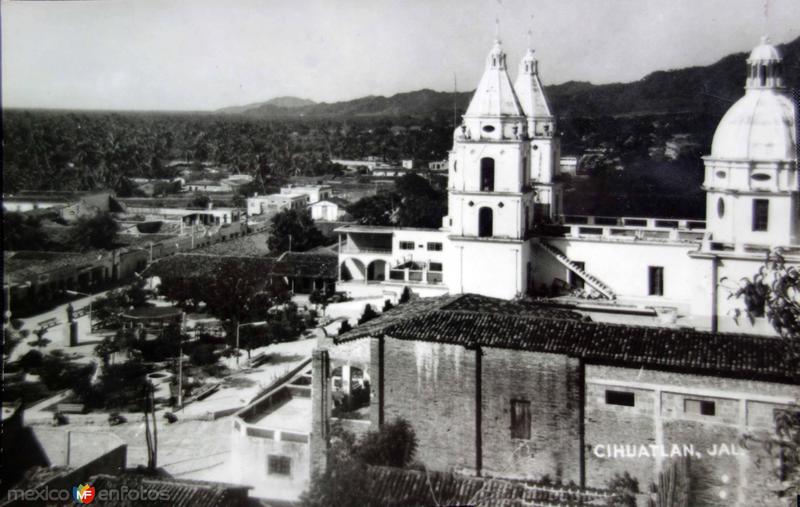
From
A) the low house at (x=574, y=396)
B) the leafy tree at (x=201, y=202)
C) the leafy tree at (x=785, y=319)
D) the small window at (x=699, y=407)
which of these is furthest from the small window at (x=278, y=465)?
the leafy tree at (x=201, y=202)

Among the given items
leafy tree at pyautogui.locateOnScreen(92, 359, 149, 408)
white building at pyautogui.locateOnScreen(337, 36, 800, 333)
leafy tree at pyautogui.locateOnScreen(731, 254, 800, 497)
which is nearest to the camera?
leafy tree at pyautogui.locateOnScreen(731, 254, 800, 497)

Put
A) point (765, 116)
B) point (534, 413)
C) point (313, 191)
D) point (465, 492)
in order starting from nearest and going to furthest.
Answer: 1. point (465, 492)
2. point (534, 413)
3. point (765, 116)
4. point (313, 191)

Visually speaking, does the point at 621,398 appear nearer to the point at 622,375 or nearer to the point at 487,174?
the point at 622,375

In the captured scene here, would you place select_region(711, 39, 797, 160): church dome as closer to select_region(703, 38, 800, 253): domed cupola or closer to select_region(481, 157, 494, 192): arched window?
select_region(703, 38, 800, 253): domed cupola

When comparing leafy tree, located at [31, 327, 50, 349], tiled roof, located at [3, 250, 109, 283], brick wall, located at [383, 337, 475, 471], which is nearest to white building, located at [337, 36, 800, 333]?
brick wall, located at [383, 337, 475, 471]

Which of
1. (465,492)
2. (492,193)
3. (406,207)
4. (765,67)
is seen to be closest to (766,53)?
(765,67)

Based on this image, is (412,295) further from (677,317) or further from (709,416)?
(709,416)
